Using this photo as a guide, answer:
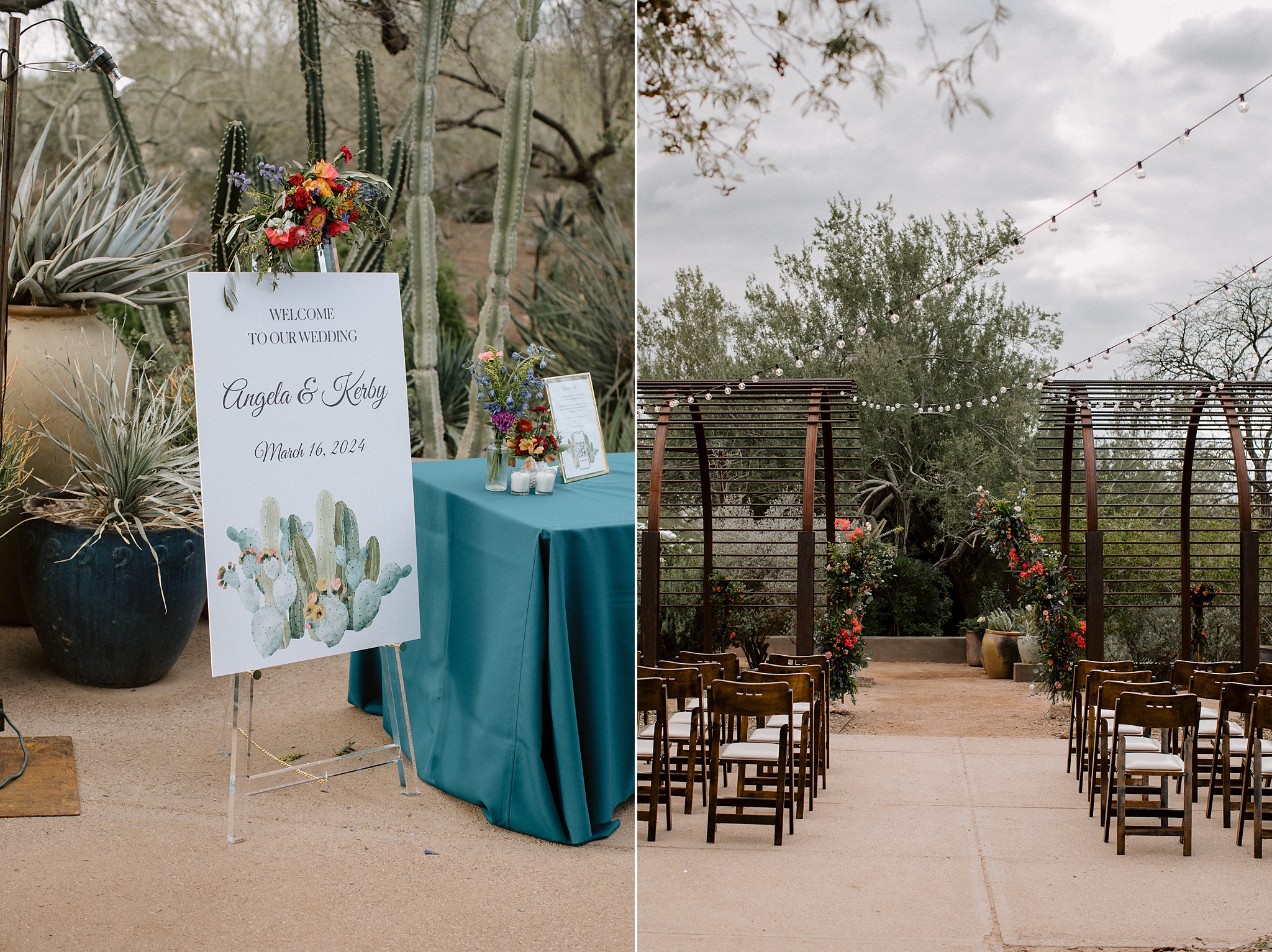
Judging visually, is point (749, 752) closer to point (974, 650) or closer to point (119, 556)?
point (119, 556)

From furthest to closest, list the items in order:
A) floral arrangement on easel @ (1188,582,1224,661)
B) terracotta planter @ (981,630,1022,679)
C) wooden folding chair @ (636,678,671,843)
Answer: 1. terracotta planter @ (981,630,1022,679)
2. floral arrangement on easel @ (1188,582,1224,661)
3. wooden folding chair @ (636,678,671,843)

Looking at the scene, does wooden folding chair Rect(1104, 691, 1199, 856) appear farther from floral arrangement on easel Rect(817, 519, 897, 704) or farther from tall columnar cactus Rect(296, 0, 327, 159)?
tall columnar cactus Rect(296, 0, 327, 159)

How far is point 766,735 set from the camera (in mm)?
4484

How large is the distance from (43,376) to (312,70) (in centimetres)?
351

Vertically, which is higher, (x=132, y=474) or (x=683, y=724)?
(x=132, y=474)

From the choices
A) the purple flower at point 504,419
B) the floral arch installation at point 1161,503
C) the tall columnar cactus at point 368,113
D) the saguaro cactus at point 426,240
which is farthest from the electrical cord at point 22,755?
the floral arch installation at point 1161,503

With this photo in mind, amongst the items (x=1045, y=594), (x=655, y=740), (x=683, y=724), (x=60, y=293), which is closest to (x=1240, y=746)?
(x=1045, y=594)

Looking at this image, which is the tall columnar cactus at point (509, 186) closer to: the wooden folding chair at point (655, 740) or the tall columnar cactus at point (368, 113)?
the tall columnar cactus at point (368, 113)

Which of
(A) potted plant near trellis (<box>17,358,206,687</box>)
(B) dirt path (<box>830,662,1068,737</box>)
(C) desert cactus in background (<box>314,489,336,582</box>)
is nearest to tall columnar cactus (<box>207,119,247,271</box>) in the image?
(A) potted plant near trellis (<box>17,358,206,687</box>)

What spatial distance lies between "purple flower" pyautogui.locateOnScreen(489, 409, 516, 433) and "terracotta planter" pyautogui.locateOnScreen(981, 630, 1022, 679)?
10.2 meters

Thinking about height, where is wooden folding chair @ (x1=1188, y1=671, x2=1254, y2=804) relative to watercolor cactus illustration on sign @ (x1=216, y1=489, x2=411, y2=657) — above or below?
below

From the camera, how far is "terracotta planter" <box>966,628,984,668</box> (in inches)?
531

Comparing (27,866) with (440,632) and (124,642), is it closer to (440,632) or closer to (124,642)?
(440,632)

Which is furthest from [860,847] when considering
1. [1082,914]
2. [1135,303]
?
[1135,303]
